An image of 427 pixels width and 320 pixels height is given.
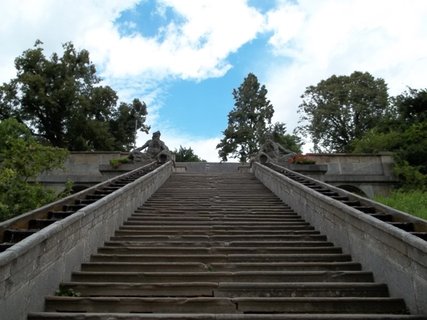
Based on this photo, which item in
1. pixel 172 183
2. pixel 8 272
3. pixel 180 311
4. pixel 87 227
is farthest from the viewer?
pixel 172 183

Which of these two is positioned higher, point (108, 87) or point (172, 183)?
point (108, 87)

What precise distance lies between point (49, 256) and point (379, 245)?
4.04 metres

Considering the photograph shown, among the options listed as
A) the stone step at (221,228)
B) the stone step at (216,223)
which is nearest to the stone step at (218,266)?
the stone step at (221,228)

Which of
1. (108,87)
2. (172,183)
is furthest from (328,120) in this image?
(172,183)

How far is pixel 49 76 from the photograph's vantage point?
34.0 meters

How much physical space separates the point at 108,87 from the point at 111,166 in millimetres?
20235

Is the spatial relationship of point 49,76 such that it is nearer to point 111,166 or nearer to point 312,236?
point 111,166

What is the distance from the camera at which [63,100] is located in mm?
33500

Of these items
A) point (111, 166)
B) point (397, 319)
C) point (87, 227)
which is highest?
point (111, 166)

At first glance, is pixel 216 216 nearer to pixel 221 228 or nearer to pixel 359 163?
pixel 221 228

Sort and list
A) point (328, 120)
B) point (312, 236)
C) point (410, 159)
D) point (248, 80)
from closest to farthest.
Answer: point (312, 236) → point (410, 159) → point (328, 120) → point (248, 80)

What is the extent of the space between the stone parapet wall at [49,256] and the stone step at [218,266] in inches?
16.3

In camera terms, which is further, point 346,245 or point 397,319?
point 346,245

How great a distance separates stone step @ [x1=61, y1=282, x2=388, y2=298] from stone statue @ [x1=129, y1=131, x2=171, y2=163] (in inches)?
477
